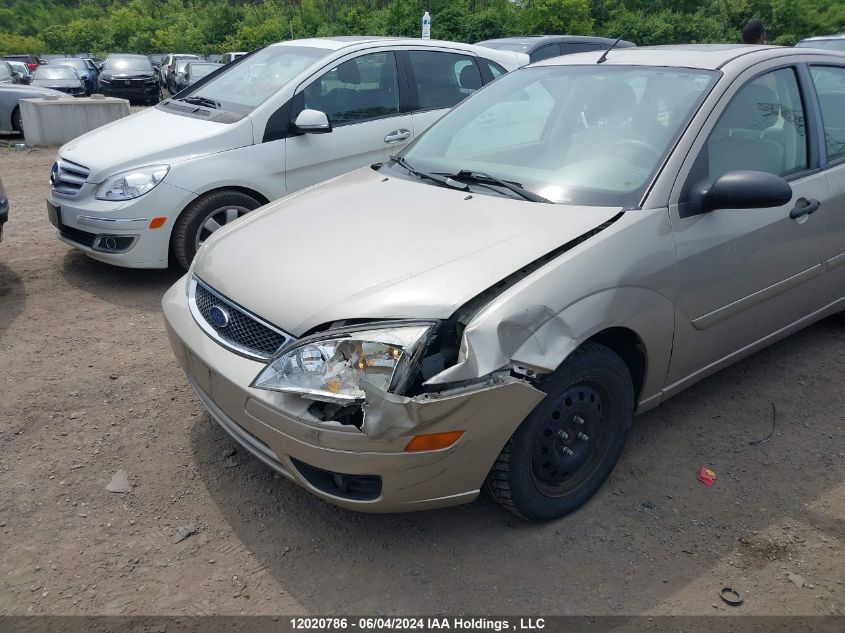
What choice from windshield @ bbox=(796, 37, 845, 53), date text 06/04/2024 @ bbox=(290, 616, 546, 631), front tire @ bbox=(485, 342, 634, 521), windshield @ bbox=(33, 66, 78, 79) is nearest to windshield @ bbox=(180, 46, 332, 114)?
front tire @ bbox=(485, 342, 634, 521)

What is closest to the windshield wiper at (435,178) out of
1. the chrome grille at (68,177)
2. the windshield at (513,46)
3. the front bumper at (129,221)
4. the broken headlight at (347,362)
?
the broken headlight at (347,362)

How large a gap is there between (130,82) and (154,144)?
19105 mm

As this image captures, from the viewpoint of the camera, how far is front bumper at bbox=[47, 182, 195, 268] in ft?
15.7

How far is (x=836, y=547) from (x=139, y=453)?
2.93 m

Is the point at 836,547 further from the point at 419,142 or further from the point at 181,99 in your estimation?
the point at 181,99

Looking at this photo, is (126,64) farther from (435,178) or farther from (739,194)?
(739,194)

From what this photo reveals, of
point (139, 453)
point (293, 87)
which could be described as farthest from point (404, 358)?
point (293, 87)

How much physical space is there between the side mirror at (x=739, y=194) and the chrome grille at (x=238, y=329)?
1.70m

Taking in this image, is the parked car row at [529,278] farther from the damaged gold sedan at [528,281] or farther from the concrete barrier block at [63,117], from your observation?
the concrete barrier block at [63,117]

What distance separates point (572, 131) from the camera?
318cm

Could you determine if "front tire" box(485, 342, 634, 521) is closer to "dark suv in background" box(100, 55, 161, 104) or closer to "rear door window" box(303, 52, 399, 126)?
"rear door window" box(303, 52, 399, 126)

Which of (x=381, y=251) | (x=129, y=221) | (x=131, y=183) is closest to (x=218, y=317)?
(x=381, y=251)

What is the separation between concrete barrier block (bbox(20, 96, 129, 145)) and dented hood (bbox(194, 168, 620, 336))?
371 inches

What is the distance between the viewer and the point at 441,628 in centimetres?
226
